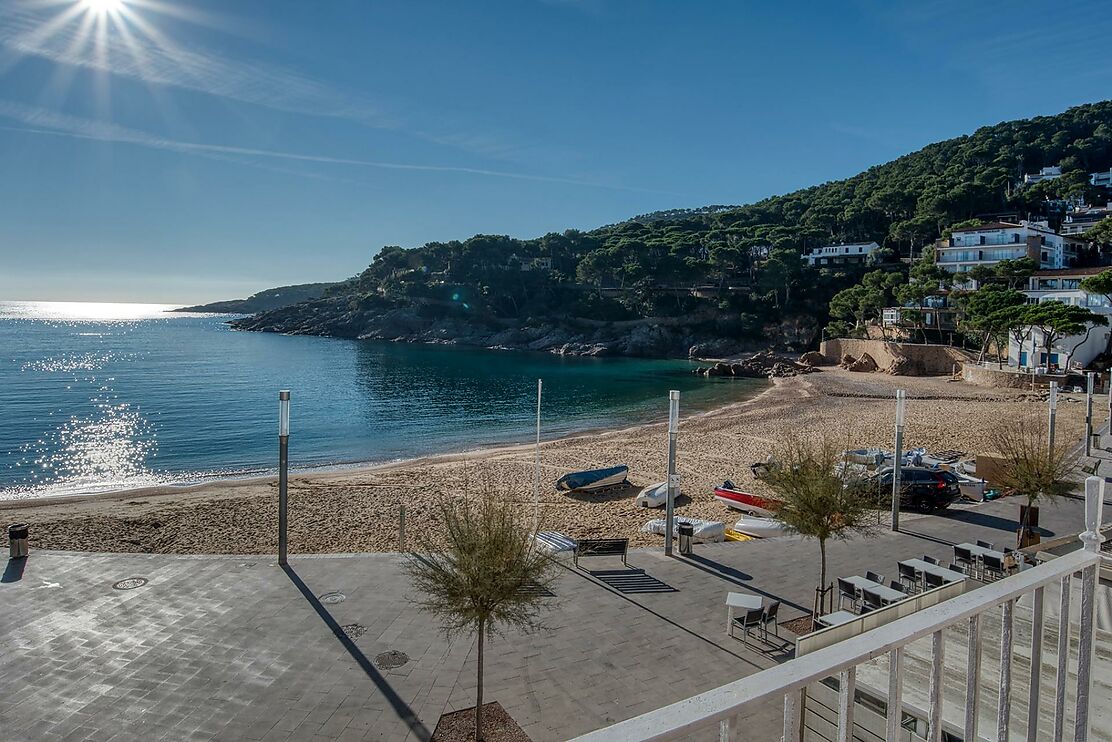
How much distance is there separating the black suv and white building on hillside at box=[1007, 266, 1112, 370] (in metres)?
36.8

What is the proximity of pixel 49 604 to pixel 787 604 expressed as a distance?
1161cm

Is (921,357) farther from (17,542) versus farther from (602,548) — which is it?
(17,542)

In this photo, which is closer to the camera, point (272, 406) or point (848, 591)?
point (848, 591)

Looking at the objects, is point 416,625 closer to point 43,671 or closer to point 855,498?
point 43,671

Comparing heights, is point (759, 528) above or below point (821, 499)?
below

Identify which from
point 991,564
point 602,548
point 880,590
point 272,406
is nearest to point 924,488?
point 991,564

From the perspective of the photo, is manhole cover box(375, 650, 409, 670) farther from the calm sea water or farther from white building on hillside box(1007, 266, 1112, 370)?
white building on hillside box(1007, 266, 1112, 370)

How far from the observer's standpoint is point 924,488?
16859 millimetres

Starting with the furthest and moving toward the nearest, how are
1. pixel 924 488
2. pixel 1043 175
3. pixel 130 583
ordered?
pixel 1043 175, pixel 924 488, pixel 130 583

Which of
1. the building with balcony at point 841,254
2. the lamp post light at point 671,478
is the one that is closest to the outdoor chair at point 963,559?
the lamp post light at point 671,478

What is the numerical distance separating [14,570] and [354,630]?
22.7ft

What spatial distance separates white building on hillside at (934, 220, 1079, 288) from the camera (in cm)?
6506

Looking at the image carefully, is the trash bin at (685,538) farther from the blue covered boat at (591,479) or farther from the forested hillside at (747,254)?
the forested hillside at (747,254)

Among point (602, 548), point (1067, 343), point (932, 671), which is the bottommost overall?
point (602, 548)
